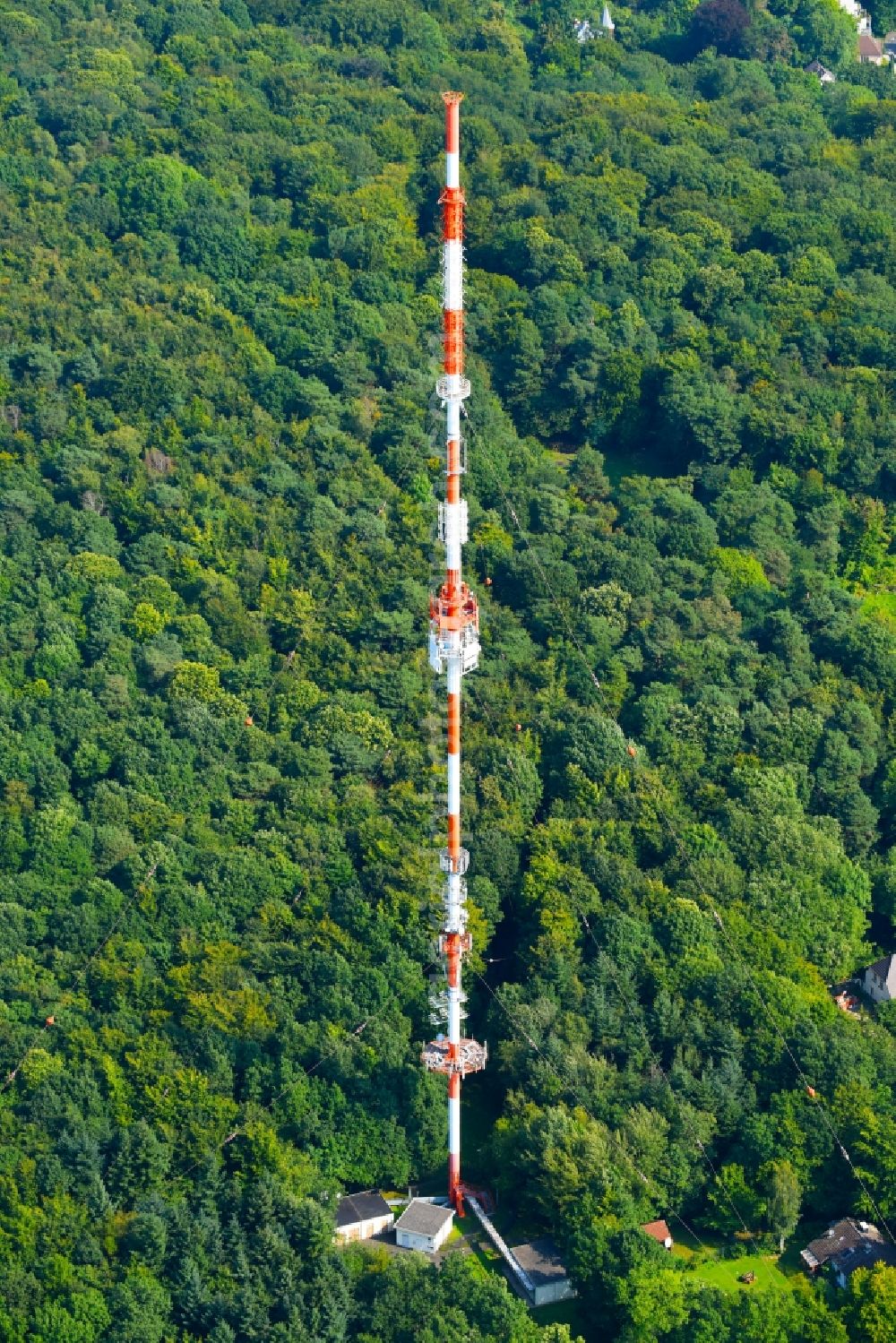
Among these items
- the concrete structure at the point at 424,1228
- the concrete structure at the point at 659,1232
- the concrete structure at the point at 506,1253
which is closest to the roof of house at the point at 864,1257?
the concrete structure at the point at 659,1232

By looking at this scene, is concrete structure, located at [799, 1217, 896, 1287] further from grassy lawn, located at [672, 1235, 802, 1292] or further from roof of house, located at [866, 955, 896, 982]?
roof of house, located at [866, 955, 896, 982]

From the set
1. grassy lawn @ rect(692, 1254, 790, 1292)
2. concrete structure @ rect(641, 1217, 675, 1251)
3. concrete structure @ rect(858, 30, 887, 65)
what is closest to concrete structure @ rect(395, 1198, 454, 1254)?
concrete structure @ rect(641, 1217, 675, 1251)

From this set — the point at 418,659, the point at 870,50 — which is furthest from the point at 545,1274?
the point at 870,50

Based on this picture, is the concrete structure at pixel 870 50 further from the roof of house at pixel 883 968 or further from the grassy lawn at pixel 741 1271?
the grassy lawn at pixel 741 1271

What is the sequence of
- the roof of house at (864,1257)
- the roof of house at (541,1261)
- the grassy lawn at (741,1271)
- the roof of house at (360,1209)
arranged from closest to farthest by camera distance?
the roof of house at (541,1261), the roof of house at (864,1257), the grassy lawn at (741,1271), the roof of house at (360,1209)

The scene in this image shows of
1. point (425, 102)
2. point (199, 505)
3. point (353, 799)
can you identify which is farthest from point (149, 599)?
point (425, 102)

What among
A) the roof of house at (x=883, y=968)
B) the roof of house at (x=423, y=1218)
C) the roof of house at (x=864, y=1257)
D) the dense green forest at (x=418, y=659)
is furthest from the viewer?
the roof of house at (x=883, y=968)

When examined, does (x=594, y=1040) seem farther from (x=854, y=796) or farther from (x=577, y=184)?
(x=577, y=184)

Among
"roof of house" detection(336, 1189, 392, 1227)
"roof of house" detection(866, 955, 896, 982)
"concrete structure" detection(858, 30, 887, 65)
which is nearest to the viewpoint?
"roof of house" detection(336, 1189, 392, 1227)
